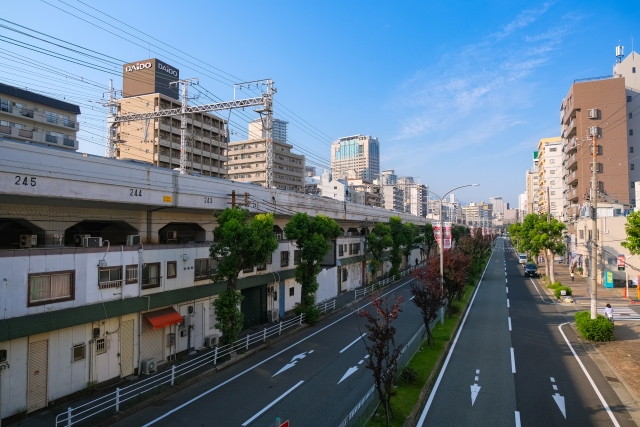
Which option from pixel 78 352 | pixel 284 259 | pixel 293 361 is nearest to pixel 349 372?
pixel 293 361

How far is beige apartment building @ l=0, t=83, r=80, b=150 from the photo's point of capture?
4553 cm

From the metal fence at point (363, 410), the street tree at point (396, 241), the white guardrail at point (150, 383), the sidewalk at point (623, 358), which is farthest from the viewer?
the street tree at point (396, 241)

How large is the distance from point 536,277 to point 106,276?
2030 inches

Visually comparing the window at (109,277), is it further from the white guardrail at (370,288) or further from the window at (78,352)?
the white guardrail at (370,288)

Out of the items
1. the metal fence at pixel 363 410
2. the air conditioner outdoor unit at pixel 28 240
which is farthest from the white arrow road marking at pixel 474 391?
the air conditioner outdoor unit at pixel 28 240

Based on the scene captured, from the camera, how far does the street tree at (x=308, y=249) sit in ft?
85.7

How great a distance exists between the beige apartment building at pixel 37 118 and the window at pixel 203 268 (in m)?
33.8

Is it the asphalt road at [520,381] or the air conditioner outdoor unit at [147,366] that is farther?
the air conditioner outdoor unit at [147,366]

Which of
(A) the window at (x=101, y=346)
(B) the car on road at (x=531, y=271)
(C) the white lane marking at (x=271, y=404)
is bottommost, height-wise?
(C) the white lane marking at (x=271, y=404)

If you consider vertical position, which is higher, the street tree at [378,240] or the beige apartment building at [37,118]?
the beige apartment building at [37,118]

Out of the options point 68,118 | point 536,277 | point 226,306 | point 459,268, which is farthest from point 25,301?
point 536,277

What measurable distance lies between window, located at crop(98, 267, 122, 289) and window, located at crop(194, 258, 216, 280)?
15.2 ft

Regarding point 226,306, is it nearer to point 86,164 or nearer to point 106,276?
point 106,276

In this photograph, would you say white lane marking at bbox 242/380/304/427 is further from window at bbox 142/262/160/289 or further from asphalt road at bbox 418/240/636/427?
window at bbox 142/262/160/289
